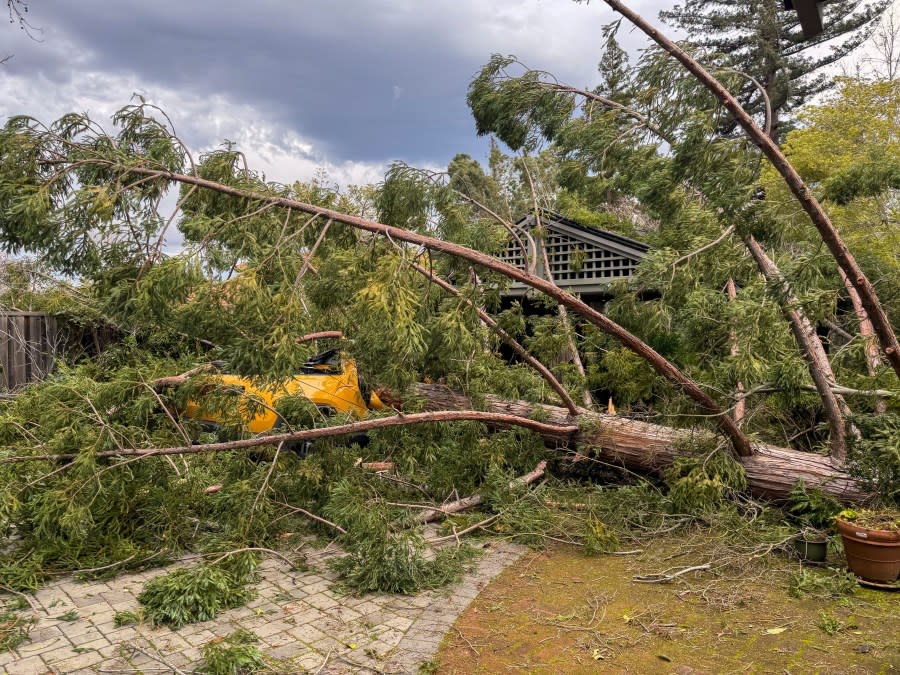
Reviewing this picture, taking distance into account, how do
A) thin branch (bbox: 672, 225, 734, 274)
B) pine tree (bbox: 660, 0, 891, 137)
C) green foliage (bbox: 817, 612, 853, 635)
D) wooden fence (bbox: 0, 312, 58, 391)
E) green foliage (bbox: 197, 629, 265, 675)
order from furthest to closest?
pine tree (bbox: 660, 0, 891, 137) → wooden fence (bbox: 0, 312, 58, 391) → thin branch (bbox: 672, 225, 734, 274) → green foliage (bbox: 817, 612, 853, 635) → green foliage (bbox: 197, 629, 265, 675)

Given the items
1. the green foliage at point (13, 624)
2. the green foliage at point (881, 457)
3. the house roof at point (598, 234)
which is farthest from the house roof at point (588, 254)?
the green foliage at point (13, 624)

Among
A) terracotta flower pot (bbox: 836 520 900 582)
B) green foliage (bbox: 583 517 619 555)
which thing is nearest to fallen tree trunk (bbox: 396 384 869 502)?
terracotta flower pot (bbox: 836 520 900 582)

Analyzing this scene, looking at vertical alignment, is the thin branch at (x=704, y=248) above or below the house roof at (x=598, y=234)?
below

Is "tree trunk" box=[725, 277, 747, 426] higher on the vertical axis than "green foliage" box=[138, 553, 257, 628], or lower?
higher

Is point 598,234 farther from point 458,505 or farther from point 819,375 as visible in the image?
point 458,505

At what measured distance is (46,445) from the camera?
4676mm

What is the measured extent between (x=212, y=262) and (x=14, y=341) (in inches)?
336

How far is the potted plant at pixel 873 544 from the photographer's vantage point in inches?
159

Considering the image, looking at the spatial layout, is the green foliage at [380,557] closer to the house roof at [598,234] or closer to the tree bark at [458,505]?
the tree bark at [458,505]

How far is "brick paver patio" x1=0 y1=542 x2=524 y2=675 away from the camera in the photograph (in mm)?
3164

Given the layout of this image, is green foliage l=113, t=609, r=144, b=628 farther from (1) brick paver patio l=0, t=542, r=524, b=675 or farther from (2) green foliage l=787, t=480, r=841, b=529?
(2) green foliage l=787, t=480, r=841, b=529

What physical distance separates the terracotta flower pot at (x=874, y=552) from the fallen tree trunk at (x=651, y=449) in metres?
0.80

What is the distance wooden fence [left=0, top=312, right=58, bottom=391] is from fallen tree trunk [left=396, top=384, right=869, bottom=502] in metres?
7.29

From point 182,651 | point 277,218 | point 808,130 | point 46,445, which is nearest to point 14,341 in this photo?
point 46,445
